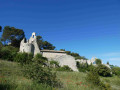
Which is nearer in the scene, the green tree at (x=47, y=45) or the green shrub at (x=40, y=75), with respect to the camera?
the green shrub at (x=40, y=75)

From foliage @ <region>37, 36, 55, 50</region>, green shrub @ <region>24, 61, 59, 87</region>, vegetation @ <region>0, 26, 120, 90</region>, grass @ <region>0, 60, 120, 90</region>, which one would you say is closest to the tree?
vegetation @ <region>0, 26, 120, 90</region>

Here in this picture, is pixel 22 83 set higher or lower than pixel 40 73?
lower

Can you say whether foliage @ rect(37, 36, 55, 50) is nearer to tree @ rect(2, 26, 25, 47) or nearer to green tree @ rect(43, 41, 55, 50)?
green tree @ rect(43, 41, 55, 50)

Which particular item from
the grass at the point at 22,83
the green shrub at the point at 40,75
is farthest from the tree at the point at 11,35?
the green shrub at the point at 40,75

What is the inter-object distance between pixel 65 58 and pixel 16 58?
11.9 metres

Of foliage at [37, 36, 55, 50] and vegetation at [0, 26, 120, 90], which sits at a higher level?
foliage at [37, 36, 55, 50]

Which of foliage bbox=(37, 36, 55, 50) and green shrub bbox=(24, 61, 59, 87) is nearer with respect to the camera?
green shrub bbox=(24, 61, 59, 87)

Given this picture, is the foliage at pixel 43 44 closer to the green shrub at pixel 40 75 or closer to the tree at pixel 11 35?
the tree at pixel 11 35

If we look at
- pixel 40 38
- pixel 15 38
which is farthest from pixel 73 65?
pixel 40 38

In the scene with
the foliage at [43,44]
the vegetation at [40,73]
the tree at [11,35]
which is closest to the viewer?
the vegetation at [40,73]

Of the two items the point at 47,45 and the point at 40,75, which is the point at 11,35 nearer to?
the point at 47,45

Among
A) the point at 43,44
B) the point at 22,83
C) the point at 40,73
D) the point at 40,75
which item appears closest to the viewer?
the point at 22,83

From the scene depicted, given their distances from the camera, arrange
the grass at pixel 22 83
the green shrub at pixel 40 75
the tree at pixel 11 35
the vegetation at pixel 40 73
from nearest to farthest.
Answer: the grass at pixel 22 83
the vegetation at pixel 40 73
the green shrub at pixel 40 75
the tree at pixel 11 35

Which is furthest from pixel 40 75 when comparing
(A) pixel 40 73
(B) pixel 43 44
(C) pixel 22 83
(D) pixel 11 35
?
(B) pixel 43 44
